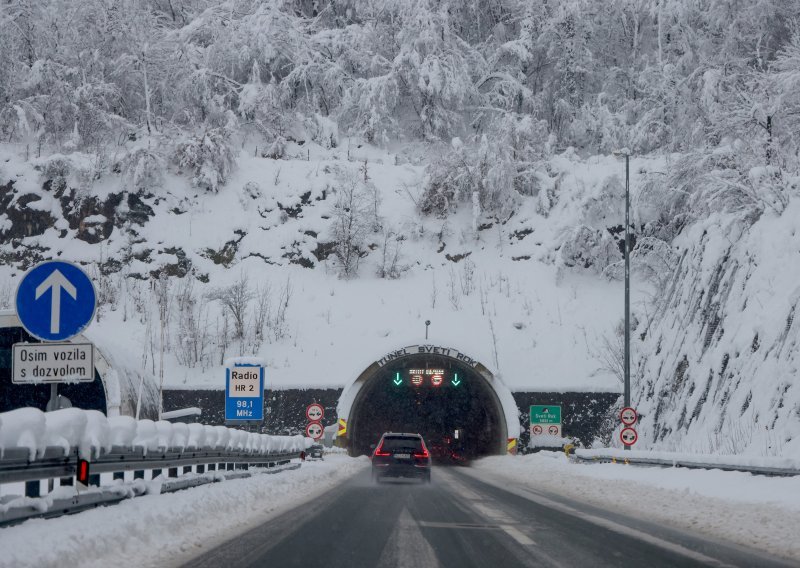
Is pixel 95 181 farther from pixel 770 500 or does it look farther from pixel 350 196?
pixel 770 500

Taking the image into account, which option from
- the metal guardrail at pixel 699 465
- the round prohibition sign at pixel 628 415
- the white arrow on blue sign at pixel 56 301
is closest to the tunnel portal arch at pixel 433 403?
the round prohibition sign at pixel 628 415

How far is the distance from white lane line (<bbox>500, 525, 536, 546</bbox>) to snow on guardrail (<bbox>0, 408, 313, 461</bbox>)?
4561mm

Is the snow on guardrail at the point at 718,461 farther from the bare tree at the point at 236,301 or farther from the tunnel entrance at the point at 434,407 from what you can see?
the bare tree at the point at 236,301

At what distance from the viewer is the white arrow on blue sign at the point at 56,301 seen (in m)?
9.10

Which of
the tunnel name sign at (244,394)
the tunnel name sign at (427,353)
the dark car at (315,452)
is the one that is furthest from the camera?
the tunnel name sign at (427,353)

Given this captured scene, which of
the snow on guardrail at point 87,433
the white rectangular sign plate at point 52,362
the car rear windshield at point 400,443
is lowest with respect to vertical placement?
the car rear windshield at point 400,443

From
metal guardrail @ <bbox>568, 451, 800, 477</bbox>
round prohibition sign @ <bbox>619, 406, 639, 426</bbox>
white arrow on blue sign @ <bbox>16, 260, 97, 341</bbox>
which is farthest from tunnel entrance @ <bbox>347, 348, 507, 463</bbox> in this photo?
white arrow on blue sign @ <bbox>16, 260, 97, 341</bbox>

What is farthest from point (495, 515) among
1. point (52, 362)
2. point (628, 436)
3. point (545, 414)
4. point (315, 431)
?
point (545, 414)

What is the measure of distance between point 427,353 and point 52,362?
31543mm

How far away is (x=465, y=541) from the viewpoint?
1029cm

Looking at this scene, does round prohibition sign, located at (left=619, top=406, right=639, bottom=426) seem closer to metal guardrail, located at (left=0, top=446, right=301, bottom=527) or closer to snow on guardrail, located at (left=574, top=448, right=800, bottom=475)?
snow on guardrail, located at (left=574, top=448, right=800, bottom=475)

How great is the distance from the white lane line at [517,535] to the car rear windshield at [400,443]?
49.2 feet

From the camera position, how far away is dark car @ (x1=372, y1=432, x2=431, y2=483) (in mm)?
26297

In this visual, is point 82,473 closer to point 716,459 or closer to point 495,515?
point 495,515
